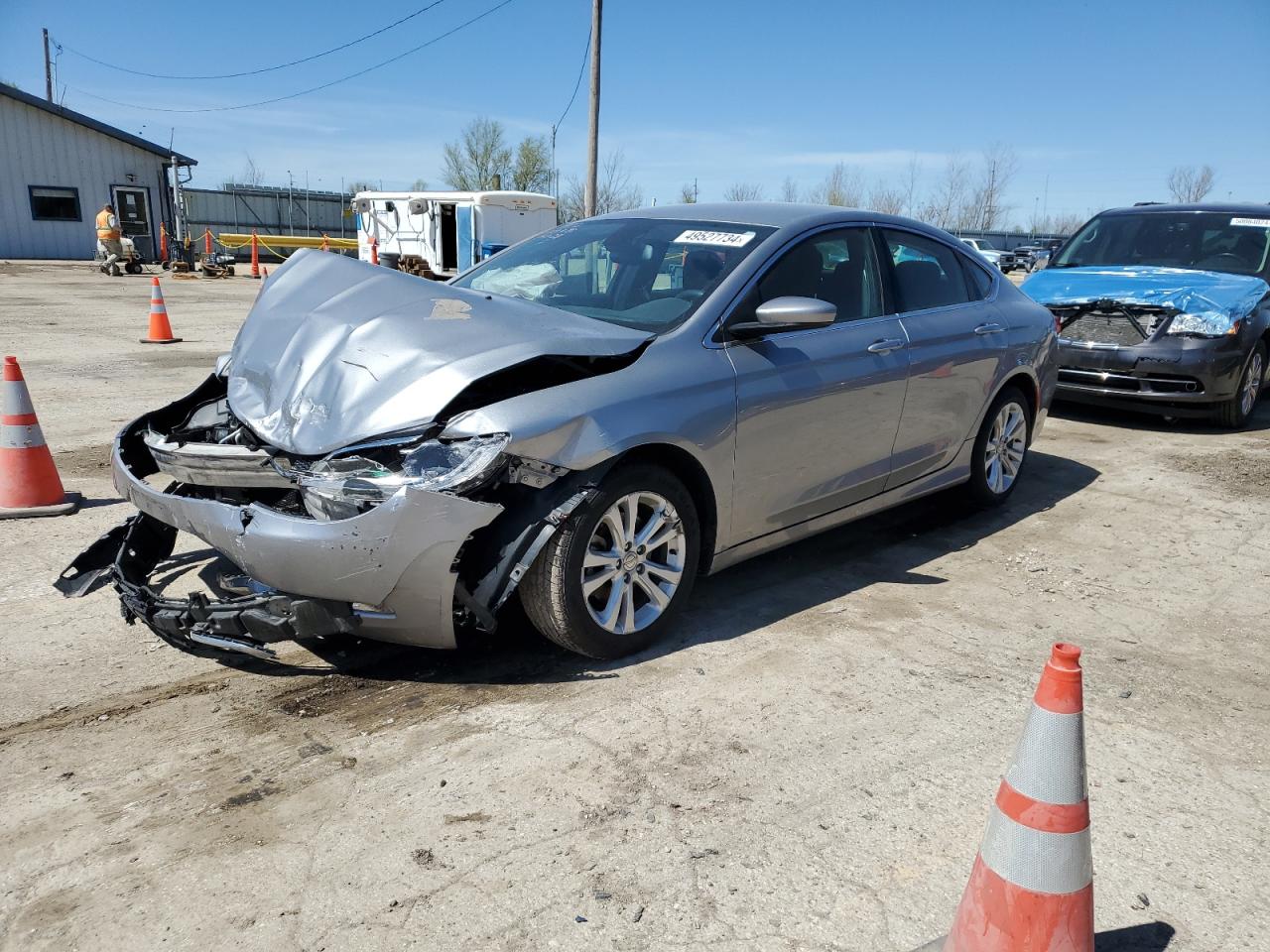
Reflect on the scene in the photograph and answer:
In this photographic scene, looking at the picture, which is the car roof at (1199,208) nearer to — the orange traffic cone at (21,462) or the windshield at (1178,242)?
the windshield at (1178,242)

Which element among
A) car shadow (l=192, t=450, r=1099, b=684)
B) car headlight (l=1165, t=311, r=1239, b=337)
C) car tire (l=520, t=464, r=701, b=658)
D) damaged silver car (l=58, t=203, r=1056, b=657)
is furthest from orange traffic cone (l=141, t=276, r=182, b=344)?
car headlight (l=1165, t=311, r=1239, b=337)

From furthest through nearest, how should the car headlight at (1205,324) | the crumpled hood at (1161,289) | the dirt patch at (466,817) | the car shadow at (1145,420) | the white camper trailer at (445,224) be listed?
the white camper trailer at (445,224) < the car shadow at (1145,420) < the crumpled hood at (1161,289) < the car headlight at (1205,324) < the dirt patch at (466,817)

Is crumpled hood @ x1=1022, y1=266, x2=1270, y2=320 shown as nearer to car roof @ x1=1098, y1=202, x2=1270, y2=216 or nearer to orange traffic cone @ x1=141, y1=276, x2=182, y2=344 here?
car roof @ x1=1098, y1=202, x2=1270, y2=216

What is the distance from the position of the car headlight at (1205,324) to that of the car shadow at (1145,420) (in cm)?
94

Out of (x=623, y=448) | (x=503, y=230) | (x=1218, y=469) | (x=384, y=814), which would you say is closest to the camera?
(x=384, y=814)

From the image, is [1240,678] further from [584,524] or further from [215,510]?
A: [215,510]

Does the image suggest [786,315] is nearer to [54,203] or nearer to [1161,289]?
[1161,289]

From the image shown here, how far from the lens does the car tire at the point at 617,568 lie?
338 centimetres

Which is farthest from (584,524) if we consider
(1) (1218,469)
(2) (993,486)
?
(1) (1218,469)

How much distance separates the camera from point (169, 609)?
10.8 ft

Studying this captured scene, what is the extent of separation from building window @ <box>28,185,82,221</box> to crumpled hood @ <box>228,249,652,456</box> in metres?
30.3

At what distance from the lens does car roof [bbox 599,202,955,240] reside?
4.55 metres

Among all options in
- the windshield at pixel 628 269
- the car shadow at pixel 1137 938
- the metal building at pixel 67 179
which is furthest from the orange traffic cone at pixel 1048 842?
the metal building at pixel 67 179

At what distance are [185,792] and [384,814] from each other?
61cm
